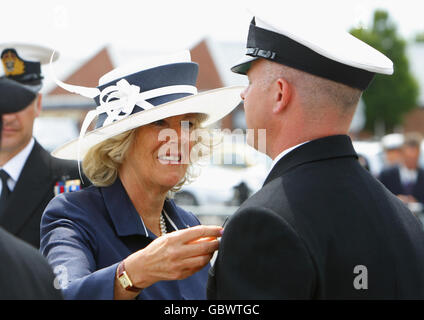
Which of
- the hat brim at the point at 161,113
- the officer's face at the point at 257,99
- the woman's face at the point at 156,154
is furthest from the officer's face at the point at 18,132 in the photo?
the officer's face at the point at 257,99

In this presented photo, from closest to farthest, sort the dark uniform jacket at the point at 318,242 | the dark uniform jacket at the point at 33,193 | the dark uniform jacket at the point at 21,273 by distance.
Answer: the dark uniform jacket at the point at 21,273
the dark uniform jacket at the point at 318,242
the dark uniform jacket at the point at 33,193

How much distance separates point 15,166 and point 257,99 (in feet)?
7.84

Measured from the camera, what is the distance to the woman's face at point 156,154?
9.66 ft

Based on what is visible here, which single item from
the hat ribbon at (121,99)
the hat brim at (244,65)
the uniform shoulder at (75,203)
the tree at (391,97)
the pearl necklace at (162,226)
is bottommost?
the tree at (391,97)

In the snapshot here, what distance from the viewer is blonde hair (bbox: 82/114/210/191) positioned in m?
2.93

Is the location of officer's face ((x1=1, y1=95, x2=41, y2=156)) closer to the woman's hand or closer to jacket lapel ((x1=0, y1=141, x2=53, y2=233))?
jacket lapel ((x1=0, y1=141, x2=53, y2=233))

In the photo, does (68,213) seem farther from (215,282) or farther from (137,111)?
(215,282)

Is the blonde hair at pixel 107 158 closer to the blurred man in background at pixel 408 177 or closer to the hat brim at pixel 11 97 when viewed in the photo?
the hat brim at pixel 11 97

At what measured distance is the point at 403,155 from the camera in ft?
29.5

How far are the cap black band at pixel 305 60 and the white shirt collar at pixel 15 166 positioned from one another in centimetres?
236

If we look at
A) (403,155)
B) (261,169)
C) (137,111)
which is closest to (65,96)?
(261,169)

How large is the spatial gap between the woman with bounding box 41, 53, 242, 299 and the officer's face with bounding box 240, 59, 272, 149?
768 millimetres

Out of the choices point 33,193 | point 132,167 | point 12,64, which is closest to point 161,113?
point 132,167
